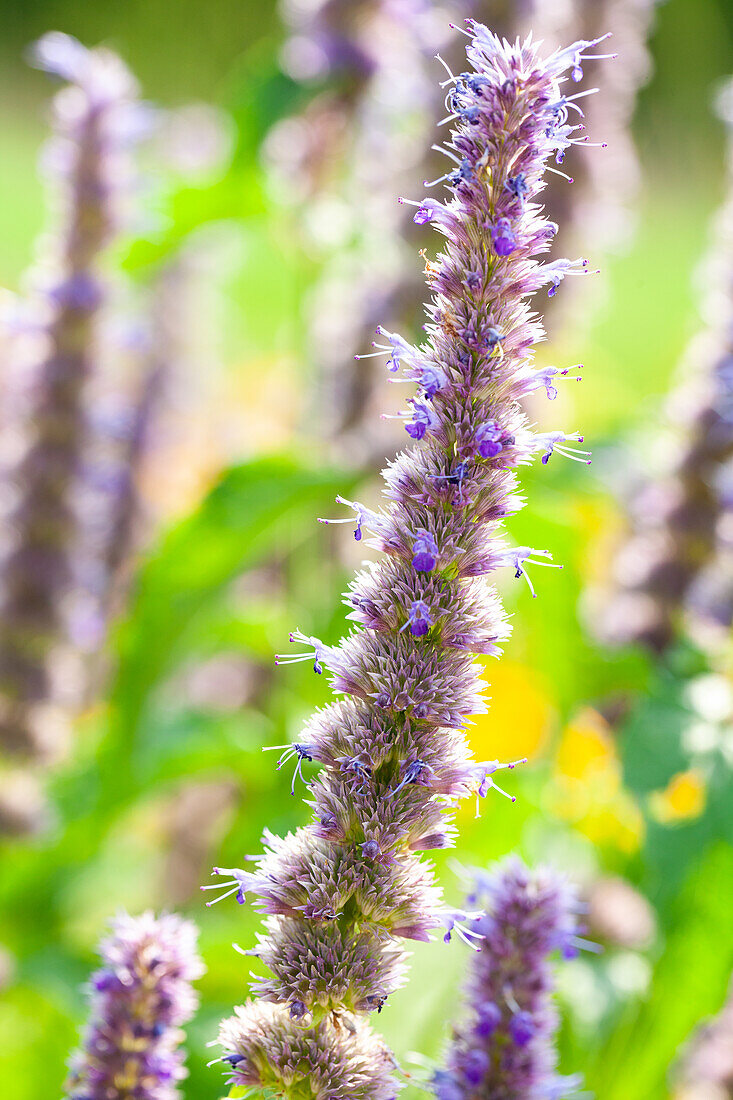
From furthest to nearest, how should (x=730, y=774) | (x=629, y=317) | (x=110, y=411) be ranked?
1. (x=629, y=317)
2. (x=110, y=411)
3. (x=730, y=774)

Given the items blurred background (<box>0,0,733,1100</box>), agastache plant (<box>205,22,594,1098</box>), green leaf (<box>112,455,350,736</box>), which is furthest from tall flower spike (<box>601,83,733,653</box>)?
agastache plant (<box>205,22,594,1098</box>)

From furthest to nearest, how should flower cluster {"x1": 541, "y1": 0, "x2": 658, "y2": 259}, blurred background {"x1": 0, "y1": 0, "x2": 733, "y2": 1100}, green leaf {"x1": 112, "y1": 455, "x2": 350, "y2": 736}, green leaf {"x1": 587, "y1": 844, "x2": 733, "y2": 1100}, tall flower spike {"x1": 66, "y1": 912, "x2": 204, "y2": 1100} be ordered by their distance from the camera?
flower cluster {"x1": 541, "y1": 0, "x2": 658, "y2": 259} → green leaf {"x1": 112, "y1": 455, "x2": 350, "y2": 736} → blurred background {"x1": 0, "y1": 0, "x2": 733, "y2": 1100} → green leaf {"x1": 587, "y1": 844, "x2": 733, "y2": 1100} → tall flower spike {"x1": 66, "y1": 912, "x2": 204, "y2": 1100}

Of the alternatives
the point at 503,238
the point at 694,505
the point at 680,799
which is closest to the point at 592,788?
the point at 680,799

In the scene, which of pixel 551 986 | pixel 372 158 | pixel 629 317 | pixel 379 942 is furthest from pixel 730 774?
pixel 629 317

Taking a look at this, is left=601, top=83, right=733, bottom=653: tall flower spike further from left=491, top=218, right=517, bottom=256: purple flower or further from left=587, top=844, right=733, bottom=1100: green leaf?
left=491, top=218, right=517, bottom=256: purple flower

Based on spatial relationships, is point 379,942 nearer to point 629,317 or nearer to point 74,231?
point 74,231

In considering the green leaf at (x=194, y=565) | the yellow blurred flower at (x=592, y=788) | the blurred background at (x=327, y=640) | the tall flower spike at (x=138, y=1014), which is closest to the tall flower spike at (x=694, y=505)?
the blurred background at (x=327, y=640)

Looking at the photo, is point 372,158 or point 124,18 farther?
point 124,18
